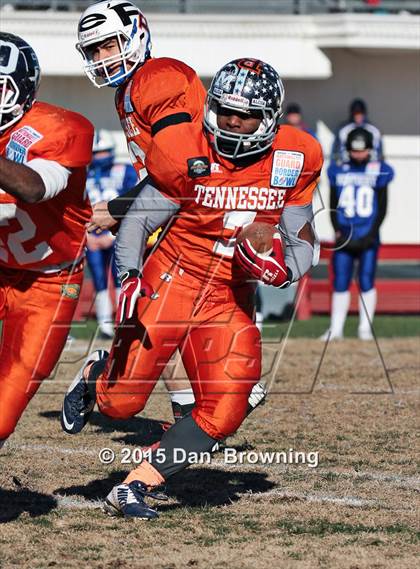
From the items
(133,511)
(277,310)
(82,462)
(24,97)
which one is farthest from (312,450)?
(277,310)

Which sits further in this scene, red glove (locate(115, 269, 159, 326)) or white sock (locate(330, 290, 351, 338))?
white sock (locate(330, 290, 351, 338))

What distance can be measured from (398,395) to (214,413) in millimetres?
3198

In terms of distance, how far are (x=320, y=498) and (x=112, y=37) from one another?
8.79 ft

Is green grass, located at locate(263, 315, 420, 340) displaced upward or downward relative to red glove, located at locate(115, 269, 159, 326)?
upward

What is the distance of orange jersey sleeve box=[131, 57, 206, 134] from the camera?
5938 mm

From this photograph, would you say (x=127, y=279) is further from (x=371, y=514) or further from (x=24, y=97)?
(x=371, y=514)

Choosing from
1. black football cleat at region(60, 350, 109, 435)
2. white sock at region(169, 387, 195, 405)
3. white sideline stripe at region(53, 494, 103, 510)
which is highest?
white sock at region(169, 387, 195, 405)

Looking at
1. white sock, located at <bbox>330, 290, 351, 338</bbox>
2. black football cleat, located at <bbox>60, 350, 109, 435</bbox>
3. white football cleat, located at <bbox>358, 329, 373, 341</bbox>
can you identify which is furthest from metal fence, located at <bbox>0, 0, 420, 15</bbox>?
black football cleat, located at <bbox>60, 350, 109, 435</bbox>

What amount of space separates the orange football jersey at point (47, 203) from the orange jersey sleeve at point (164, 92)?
3.95 feet

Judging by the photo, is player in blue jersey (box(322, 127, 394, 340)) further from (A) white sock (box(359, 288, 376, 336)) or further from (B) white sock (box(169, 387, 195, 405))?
(B) white sock (box(169, 387, 195, 405))

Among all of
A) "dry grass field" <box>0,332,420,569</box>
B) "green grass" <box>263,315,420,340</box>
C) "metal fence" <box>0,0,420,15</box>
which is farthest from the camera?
"metal fence" <box>0,0,420,15</box>

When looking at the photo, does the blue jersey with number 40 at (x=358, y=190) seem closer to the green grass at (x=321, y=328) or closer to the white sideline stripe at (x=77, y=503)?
the green grass at (x=321, y=328)

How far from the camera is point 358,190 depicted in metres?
10.6

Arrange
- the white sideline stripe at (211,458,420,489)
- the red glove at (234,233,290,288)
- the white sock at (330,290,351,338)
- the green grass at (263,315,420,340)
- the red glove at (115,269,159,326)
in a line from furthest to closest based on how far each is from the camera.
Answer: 1. the green grass at (263,315,420,340)
2. the white sock at (330,290,351,338)
3. the white sideline stripe at (211,458,420,489)
4. the red glove at (234,233,290,288)
5. the red glove at (115,269,159,326)
